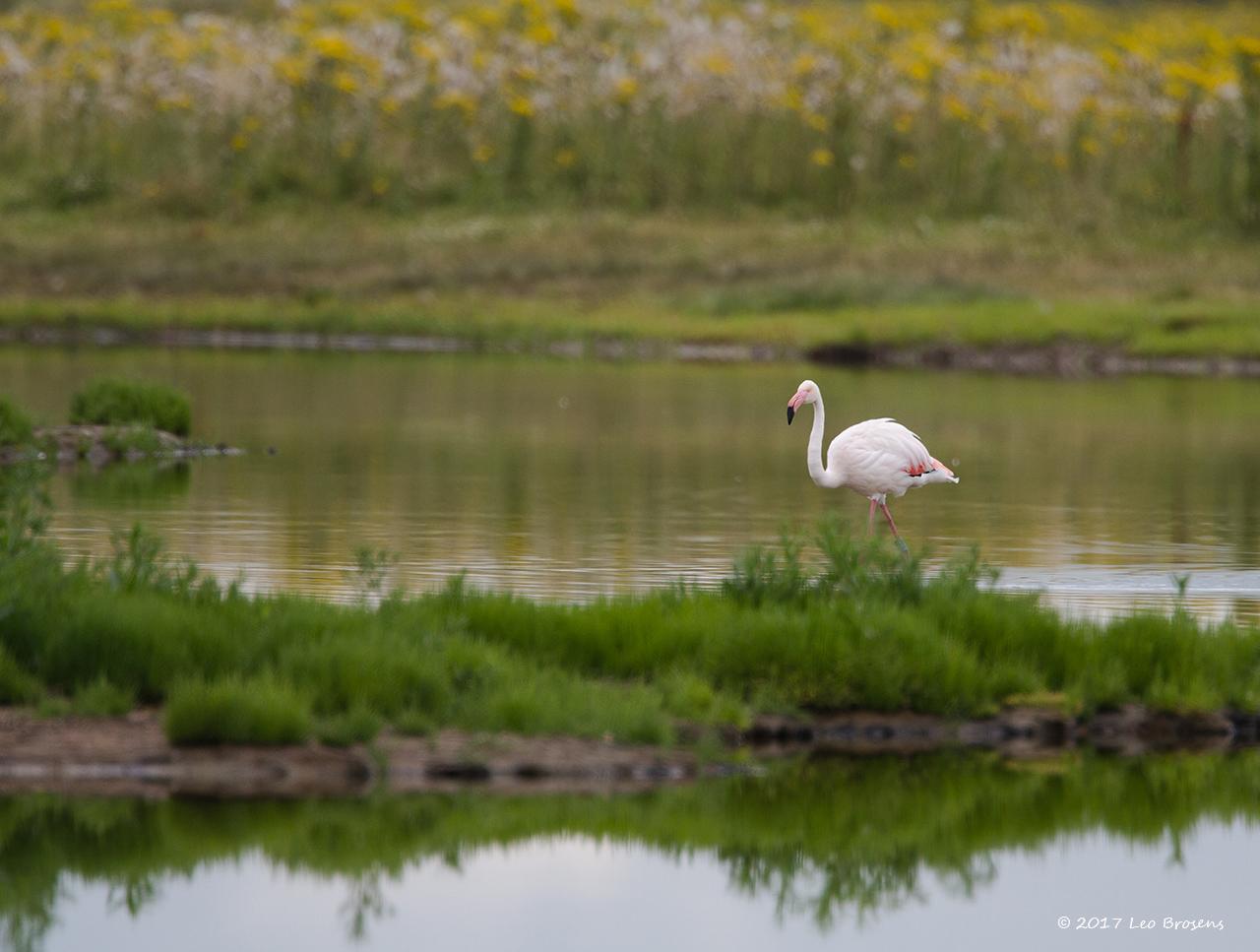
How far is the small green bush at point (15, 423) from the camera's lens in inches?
945

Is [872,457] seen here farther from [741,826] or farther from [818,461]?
[741,826]

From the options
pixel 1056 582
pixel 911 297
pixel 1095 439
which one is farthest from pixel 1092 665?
pixel 911 297

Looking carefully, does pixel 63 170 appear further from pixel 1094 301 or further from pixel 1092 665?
pixel 1092 665

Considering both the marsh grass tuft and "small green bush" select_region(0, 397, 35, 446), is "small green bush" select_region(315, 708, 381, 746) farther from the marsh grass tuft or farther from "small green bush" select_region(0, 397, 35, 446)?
the marsh grass tuft

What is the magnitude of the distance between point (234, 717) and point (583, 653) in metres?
2.11

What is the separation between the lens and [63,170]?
58.3 metres

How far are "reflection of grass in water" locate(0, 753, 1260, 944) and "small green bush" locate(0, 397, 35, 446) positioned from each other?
13046 millimetres

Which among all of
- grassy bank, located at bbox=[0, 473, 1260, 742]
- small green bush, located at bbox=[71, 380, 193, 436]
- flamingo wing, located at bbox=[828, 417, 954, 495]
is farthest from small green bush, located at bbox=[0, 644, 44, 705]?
small green bush, located at bbox=[71, 380, 193, 436]

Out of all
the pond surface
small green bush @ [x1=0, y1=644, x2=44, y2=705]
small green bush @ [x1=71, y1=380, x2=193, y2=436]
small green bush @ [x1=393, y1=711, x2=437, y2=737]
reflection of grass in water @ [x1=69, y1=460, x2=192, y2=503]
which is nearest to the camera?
small green bush @ [x1=393, y1=711, x2=437, y2=737]

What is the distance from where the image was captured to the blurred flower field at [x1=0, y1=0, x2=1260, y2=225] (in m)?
57.9

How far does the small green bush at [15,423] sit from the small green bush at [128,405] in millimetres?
2451

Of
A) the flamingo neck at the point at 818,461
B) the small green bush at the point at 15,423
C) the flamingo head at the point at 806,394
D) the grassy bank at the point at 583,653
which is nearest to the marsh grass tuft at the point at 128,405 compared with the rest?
the small green bush at the point at 15,423

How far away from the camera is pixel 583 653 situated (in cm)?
1327

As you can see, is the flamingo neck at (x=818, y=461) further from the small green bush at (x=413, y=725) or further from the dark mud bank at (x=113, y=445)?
the dark mud bank at (x=113, y=445)
